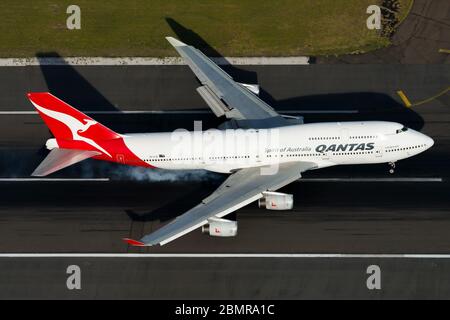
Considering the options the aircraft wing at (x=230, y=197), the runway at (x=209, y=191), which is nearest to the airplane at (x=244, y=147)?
the aircraft wing at (x=230, y=197)

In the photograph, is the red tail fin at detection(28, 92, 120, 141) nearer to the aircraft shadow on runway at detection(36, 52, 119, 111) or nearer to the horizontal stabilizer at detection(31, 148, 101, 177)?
the horizontal stabilizer at detection(31, 148, 101, 177)

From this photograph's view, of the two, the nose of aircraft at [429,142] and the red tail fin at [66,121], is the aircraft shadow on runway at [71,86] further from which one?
the nose of aircraft at [429,142]

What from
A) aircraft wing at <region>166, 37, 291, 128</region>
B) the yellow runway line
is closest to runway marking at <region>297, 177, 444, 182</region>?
aircraft wing at <region>166, 37, 291, 128</region>

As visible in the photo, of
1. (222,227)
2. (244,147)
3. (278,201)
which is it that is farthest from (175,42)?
(222,227)

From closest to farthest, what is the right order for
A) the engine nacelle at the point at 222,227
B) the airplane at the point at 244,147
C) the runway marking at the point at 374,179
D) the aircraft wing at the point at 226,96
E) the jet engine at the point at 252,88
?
1. the engine nacelle at the point at 222,227
2. the airplane at the point at 244,147
3. the runway marking at the point at 374,179
4. the aircraft wing at the point at 226,96
5. the jet engine at the point at 252,88

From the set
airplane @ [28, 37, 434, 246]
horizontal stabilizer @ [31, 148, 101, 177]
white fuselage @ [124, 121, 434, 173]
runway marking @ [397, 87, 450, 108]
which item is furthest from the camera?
runway marking @ [397, 87, 450, 108]
